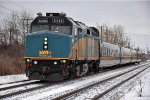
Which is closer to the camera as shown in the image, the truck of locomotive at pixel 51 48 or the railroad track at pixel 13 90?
the railroad track at pixel 13 90

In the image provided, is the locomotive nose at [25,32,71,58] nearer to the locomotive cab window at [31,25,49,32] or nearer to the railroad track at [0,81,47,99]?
the locomotive cab window at [31,25,49,32]

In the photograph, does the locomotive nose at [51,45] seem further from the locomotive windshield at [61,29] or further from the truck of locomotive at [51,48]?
the locomotive windshield at [61,29]

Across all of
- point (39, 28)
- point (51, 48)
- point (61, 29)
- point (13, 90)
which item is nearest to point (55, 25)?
point (61, 29)

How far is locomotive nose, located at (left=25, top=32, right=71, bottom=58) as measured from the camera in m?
16.5

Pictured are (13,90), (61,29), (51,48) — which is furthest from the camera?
(61,29)

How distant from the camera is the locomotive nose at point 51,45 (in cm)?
1652

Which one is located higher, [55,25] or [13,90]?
[55,25]

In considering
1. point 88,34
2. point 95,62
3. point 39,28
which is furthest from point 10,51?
point 39,28

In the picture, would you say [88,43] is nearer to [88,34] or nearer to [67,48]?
[88,34]

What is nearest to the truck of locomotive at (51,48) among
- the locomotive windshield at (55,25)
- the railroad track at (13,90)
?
the locomotive windshield at (55,25)

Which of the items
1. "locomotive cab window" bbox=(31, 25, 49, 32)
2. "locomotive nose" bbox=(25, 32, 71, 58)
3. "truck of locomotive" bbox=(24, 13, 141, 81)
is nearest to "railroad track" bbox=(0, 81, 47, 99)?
"truck of locomotive" bbox=(24, 13, 141, 81)

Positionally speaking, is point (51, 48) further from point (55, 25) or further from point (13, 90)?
point (13, 90)

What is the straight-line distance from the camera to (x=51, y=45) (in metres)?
16.6

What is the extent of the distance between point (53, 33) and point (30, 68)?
2.13 m
